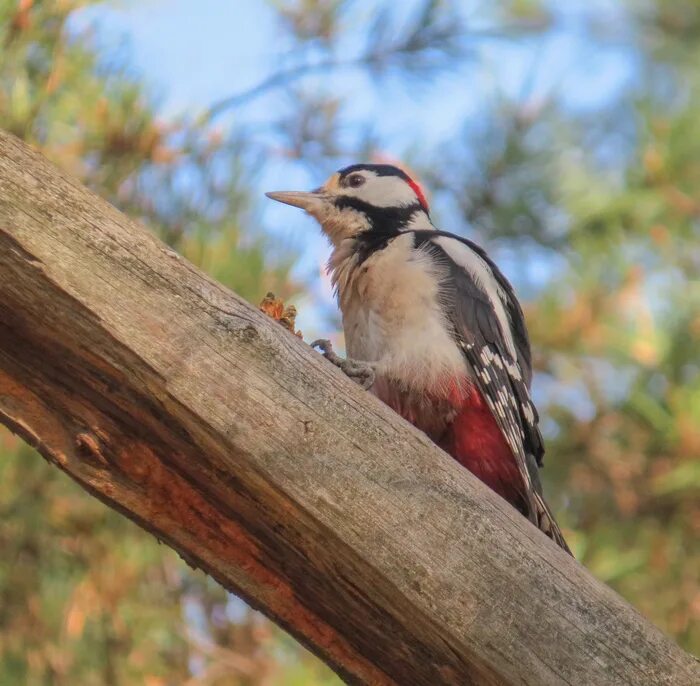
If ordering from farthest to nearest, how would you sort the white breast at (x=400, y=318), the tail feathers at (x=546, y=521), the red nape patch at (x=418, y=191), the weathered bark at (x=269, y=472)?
the red nape patch at (x=418, y=191) → the white breast at (x=400, y=318) → the tail feathers at (x=546, y=521) → the weathered bark at (x=269, y=472)

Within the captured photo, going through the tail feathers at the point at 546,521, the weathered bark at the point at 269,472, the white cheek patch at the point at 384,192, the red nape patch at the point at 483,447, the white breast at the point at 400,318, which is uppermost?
the white cheek patch at the point at 384,192

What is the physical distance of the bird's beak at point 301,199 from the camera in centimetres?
260

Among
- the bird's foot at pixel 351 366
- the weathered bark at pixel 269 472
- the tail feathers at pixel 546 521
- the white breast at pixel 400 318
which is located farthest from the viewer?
the white breast at pixel 400 318

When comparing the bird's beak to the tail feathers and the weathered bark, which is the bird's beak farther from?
the weathered bark

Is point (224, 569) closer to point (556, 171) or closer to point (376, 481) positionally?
point (376, 481)

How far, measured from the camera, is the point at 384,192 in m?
2.72

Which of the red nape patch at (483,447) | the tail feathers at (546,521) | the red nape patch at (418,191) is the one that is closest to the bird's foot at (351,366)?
the red nape patch at (483,447)

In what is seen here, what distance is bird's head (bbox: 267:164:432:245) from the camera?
2.62 meters

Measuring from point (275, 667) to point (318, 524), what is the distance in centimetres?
162

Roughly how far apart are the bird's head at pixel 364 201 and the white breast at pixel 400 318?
17 centimetres

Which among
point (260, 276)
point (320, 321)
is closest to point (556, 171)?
point (320, 321)

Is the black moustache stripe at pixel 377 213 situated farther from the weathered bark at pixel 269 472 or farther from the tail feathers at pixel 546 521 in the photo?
the weathered bark at pixel 269 472

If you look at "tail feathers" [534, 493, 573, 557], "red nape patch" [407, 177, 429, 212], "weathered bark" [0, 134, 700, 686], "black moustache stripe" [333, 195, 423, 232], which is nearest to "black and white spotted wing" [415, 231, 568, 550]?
"tail feathers" [534, 493, 573, 557]

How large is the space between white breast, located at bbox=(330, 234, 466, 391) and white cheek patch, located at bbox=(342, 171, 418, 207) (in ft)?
0.82
